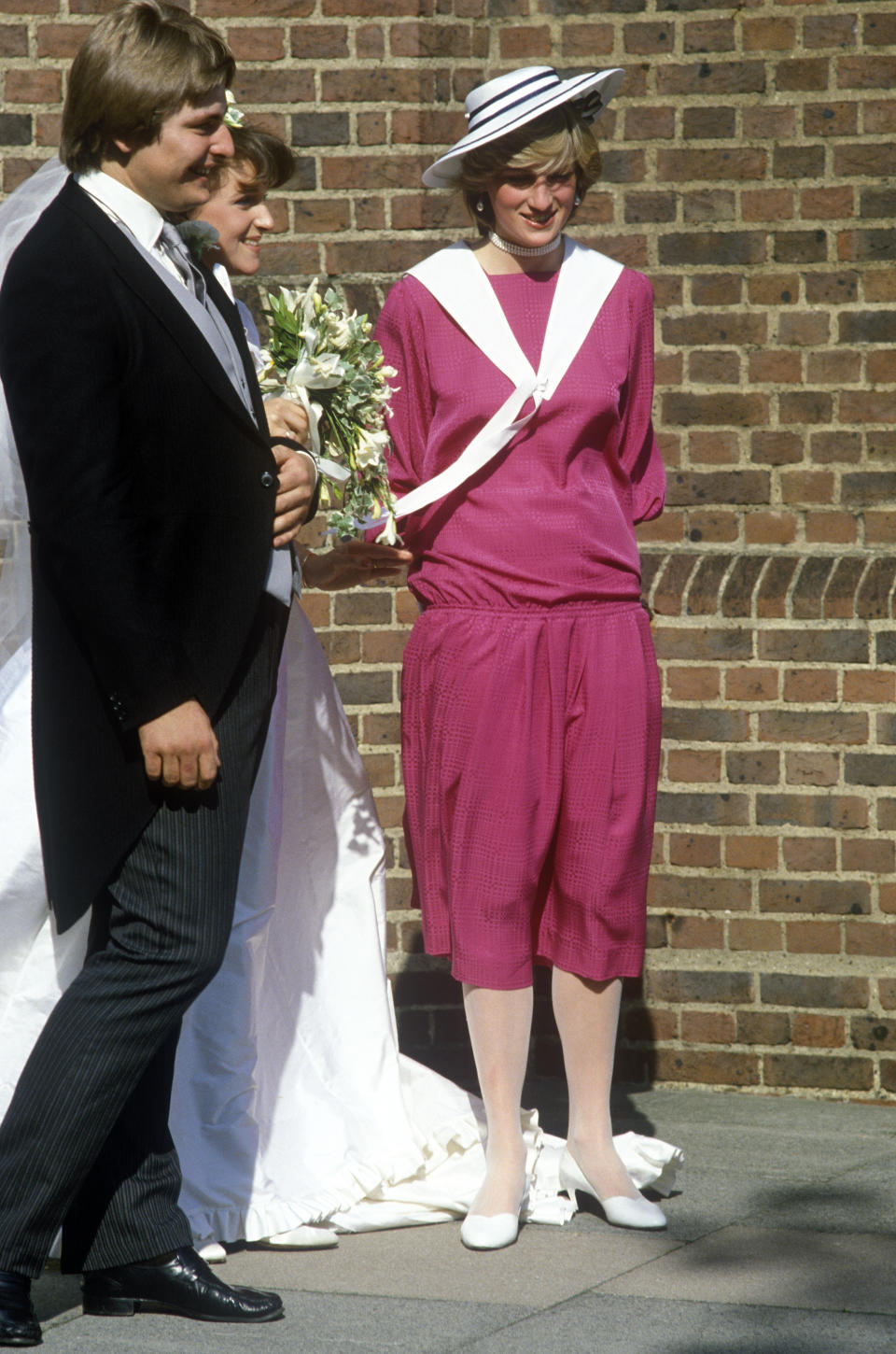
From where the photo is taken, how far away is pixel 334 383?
3309mm

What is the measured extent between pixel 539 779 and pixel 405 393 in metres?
0.88

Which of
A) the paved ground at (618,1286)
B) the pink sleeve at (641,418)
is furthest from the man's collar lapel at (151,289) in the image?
the paved ground at (618,1286)

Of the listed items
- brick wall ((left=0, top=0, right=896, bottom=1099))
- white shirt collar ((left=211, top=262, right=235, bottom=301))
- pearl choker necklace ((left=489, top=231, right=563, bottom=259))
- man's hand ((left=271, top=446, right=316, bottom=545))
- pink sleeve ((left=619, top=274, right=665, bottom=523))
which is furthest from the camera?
brick wall ((left=0, top=0, right=896, bottom=1099))

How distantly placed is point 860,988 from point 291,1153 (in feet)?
5.84

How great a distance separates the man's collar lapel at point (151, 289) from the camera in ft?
9.02

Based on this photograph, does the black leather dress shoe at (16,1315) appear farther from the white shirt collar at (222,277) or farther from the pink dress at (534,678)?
the white shirt collar at (222,277)

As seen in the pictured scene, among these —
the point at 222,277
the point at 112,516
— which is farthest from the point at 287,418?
the point at 112,516

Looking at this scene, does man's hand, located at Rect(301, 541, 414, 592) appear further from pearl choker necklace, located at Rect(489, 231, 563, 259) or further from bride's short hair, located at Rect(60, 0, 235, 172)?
bride's short hair, located at Rect(60, 0, 235, 172)

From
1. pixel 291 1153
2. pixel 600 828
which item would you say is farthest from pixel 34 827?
pixel 600 828

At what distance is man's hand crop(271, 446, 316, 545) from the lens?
3033 mm

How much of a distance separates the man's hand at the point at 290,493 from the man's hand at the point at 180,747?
408 mm

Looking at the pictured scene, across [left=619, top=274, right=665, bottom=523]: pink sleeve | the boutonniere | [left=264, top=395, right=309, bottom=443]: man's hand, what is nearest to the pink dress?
[left=619, top=274, right=665, bottom=523]: pink sleeve

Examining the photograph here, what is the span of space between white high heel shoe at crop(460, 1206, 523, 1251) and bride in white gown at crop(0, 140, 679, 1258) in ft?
0.52

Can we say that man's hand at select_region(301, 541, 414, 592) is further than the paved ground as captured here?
Yes
